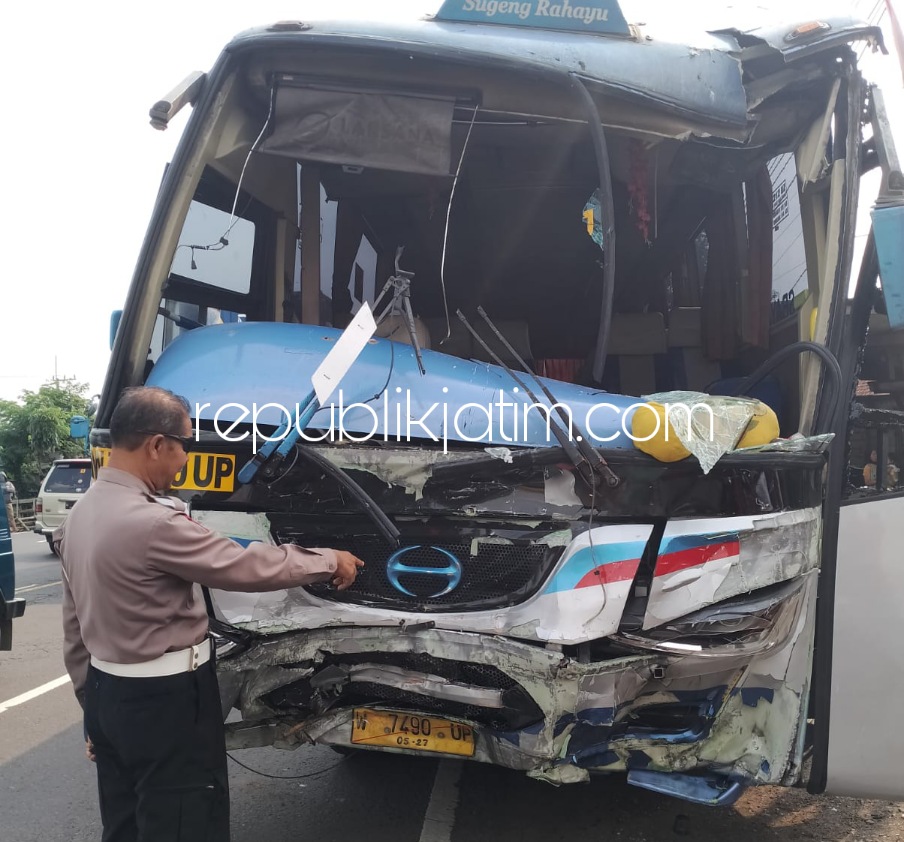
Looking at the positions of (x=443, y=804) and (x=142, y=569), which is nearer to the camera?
(x=142, y=569)

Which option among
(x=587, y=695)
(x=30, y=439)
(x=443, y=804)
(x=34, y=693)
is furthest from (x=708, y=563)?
(x=30, y=439)

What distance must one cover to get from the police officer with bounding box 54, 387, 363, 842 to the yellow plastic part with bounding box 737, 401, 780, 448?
4.36ft

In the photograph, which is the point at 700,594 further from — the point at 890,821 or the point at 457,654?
the point at 890,821

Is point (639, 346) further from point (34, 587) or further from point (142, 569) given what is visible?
point (34, 587)

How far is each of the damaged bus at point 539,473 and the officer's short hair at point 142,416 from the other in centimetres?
34

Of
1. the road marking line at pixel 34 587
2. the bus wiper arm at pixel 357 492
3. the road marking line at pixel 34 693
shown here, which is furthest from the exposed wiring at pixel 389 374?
the road marking line at pixel 34 587

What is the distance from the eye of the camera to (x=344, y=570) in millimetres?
2322

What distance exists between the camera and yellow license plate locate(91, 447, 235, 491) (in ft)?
8.18

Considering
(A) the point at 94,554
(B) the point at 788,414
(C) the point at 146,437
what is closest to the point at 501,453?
(C) the point at 146,437

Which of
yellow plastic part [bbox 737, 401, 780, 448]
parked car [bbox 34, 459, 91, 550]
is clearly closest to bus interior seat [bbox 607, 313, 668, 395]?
yellow plastic part [bbox 737, 401, 780, 448]

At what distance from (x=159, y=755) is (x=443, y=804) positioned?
5.54 ft

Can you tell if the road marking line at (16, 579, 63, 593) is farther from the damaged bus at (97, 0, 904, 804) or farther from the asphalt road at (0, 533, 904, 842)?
the damaged bus at (97, 0, 904, 804)

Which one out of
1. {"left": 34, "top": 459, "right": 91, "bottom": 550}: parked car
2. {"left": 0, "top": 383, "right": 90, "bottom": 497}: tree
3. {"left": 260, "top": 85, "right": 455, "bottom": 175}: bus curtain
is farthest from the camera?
{"left": 0, "top": 383, "right": 90, "bottom": 497}: tree

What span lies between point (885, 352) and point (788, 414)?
45 centimetres
